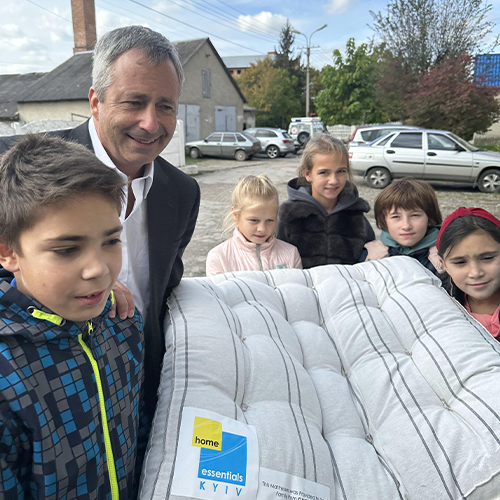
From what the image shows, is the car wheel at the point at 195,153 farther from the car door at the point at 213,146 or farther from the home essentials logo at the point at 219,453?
the home essentials logo at the point at 219,453

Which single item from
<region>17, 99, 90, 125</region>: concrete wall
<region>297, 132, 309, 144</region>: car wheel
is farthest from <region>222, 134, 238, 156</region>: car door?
<region>297, 132, 309, 144</region>: car wheel

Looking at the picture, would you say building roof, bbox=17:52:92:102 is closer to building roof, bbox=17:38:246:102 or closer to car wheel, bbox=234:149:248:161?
building roof, bbox=17:38:246:102

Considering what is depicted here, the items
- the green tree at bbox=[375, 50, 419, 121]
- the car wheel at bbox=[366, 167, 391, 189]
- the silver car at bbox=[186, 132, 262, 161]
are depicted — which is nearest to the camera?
the car wheel at bbox=[366, 167, 391, 189]

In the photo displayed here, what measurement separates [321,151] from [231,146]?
52.4ft

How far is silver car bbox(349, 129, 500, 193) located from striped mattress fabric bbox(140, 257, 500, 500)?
9.16 meters

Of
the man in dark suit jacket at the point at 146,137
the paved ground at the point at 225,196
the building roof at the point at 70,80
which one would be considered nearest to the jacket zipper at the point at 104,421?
the man in dark suit jacket at the point at 146,137

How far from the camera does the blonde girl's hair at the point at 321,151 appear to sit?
3162 millimetres

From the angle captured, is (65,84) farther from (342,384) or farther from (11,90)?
(342,384)

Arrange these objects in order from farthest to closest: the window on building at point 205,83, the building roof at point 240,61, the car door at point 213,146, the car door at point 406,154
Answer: the building roof at point 240,61 < the window on building at point 205,83 < the car door at point 213,146 < the car door at point 406,154

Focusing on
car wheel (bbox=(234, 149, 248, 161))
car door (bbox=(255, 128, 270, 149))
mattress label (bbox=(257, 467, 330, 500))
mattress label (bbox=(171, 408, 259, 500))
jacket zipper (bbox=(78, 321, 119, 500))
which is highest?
car door (bbox=(255, 128, 270, 149))

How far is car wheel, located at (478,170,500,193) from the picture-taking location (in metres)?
10.6

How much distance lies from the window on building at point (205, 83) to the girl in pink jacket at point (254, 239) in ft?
70.8

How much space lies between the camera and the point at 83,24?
84.9ft

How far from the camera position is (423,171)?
10969mm
